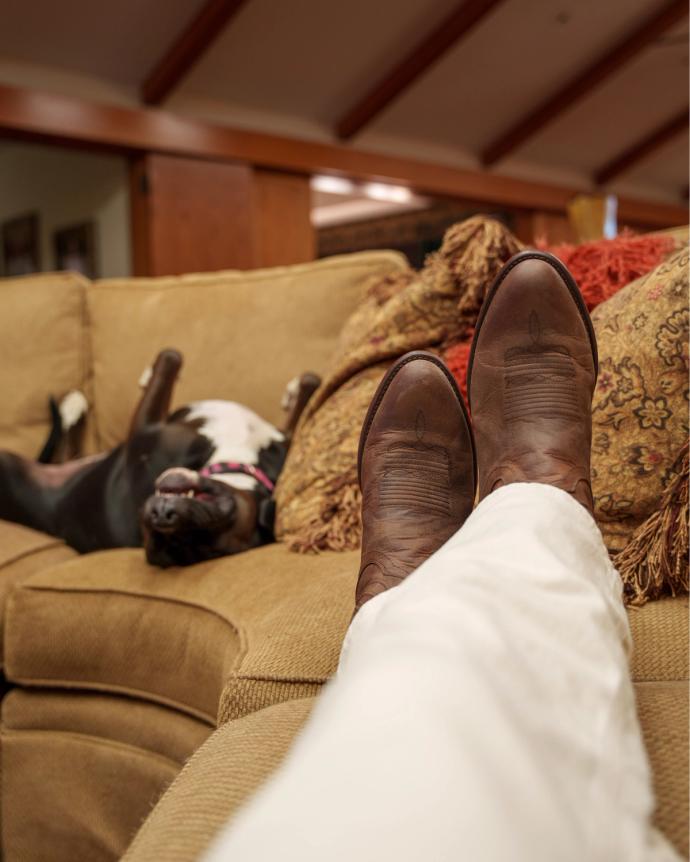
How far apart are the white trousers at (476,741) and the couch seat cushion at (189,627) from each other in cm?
44

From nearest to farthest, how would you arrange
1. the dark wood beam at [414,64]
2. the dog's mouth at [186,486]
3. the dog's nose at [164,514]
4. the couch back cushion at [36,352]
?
the dog's nose at [164,514] → the dog's mouth at [186,486] → the couch back cushion at [36,352] → the dark wood beam at [414,64]

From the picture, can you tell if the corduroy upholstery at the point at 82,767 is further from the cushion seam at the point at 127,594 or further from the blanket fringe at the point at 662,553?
the blanket fringe at the point at 662,553

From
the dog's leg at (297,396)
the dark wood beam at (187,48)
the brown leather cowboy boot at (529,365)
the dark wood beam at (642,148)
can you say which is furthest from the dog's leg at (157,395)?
the dark wood beam at (642,148)

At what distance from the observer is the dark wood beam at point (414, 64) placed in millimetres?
5254

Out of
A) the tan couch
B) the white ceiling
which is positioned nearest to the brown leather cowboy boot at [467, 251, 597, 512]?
the tan couch

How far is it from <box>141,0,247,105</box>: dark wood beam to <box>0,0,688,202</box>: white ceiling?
0.07 meters

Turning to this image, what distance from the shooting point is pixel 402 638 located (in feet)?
1.77

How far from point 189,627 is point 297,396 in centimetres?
82

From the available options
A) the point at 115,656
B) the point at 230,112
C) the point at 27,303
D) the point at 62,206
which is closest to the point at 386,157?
the point at 230,112

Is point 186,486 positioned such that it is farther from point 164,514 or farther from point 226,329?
point 226,329

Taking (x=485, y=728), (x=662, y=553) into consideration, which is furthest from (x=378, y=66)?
(x=485, y=728)

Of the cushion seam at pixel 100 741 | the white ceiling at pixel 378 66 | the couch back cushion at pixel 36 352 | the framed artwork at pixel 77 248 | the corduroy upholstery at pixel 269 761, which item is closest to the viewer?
the corduroy upholstery at pixel 269 761

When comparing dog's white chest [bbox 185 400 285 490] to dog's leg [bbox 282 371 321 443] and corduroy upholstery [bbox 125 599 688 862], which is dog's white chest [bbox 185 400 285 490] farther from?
corduroy upholstery [bbox 125 599 688 862]

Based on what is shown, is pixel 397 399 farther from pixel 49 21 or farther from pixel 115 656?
pixel 49 21
